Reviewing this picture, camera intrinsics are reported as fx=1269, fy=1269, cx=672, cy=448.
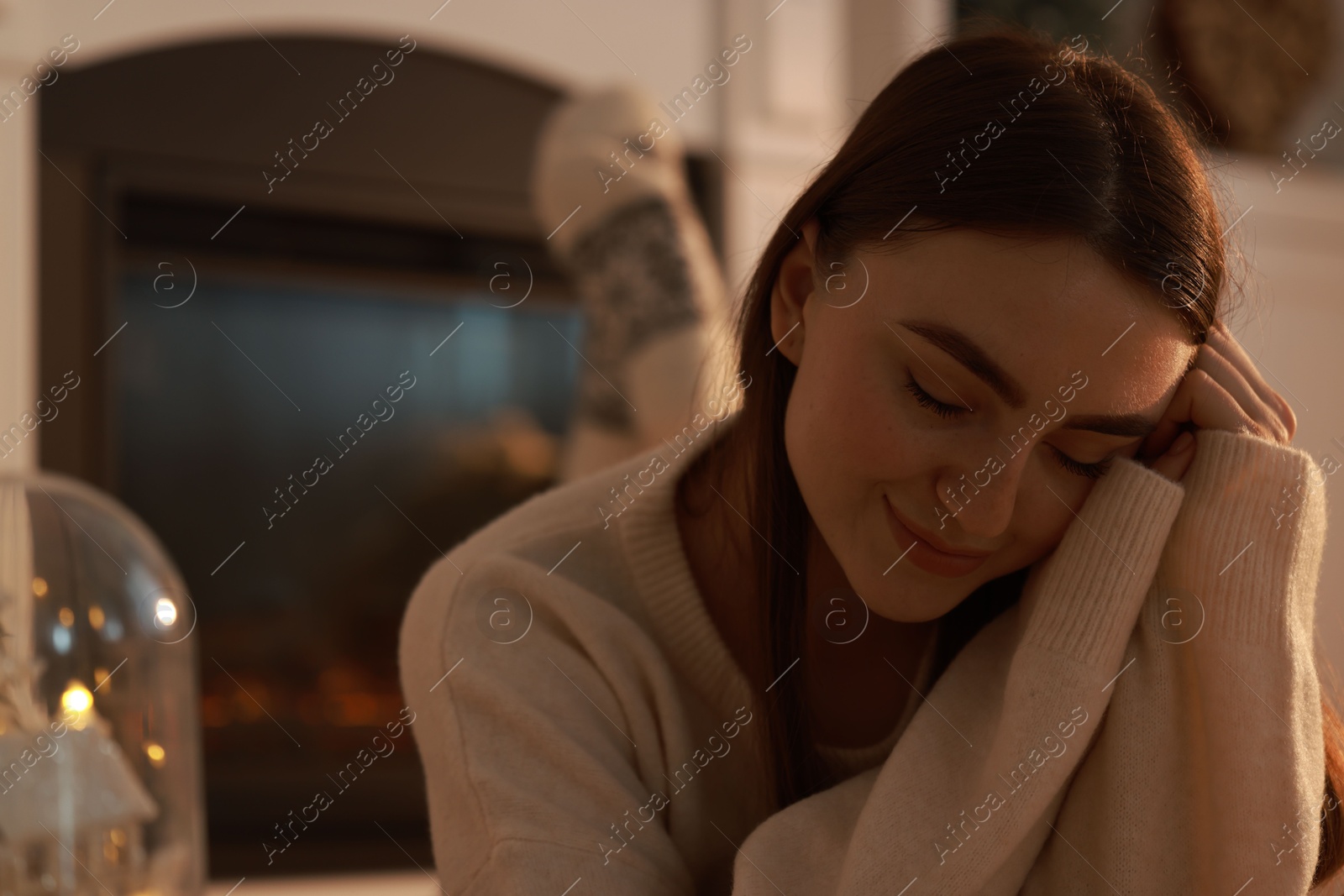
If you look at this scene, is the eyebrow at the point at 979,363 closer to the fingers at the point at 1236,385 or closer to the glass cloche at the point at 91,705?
the fingers at the point at 1236,385

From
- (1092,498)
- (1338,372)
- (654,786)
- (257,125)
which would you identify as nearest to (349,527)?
(257,125)

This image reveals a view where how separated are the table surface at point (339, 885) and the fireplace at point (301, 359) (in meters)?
0.02

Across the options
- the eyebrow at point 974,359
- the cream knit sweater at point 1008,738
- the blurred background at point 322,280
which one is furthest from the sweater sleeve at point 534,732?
the blurred background at point 322,280

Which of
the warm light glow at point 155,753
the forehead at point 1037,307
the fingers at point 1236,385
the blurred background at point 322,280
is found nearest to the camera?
the forehead at point 1037,307

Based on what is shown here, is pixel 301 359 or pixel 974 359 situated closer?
pixel 974 359

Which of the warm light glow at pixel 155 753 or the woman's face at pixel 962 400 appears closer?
the woman's face at pixel 962 400

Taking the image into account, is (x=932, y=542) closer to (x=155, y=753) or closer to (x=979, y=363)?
(x=979, y=363)

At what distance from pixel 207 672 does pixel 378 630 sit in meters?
0.28

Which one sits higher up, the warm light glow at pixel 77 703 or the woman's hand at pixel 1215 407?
the warm light glow at pixel 77 703

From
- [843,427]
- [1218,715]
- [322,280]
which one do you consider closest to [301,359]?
[322,280]

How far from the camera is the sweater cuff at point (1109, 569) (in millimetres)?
694

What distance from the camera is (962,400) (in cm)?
64

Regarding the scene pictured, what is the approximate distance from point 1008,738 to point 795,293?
0.91ft

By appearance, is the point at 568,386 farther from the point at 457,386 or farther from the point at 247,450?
the point at 247,450
